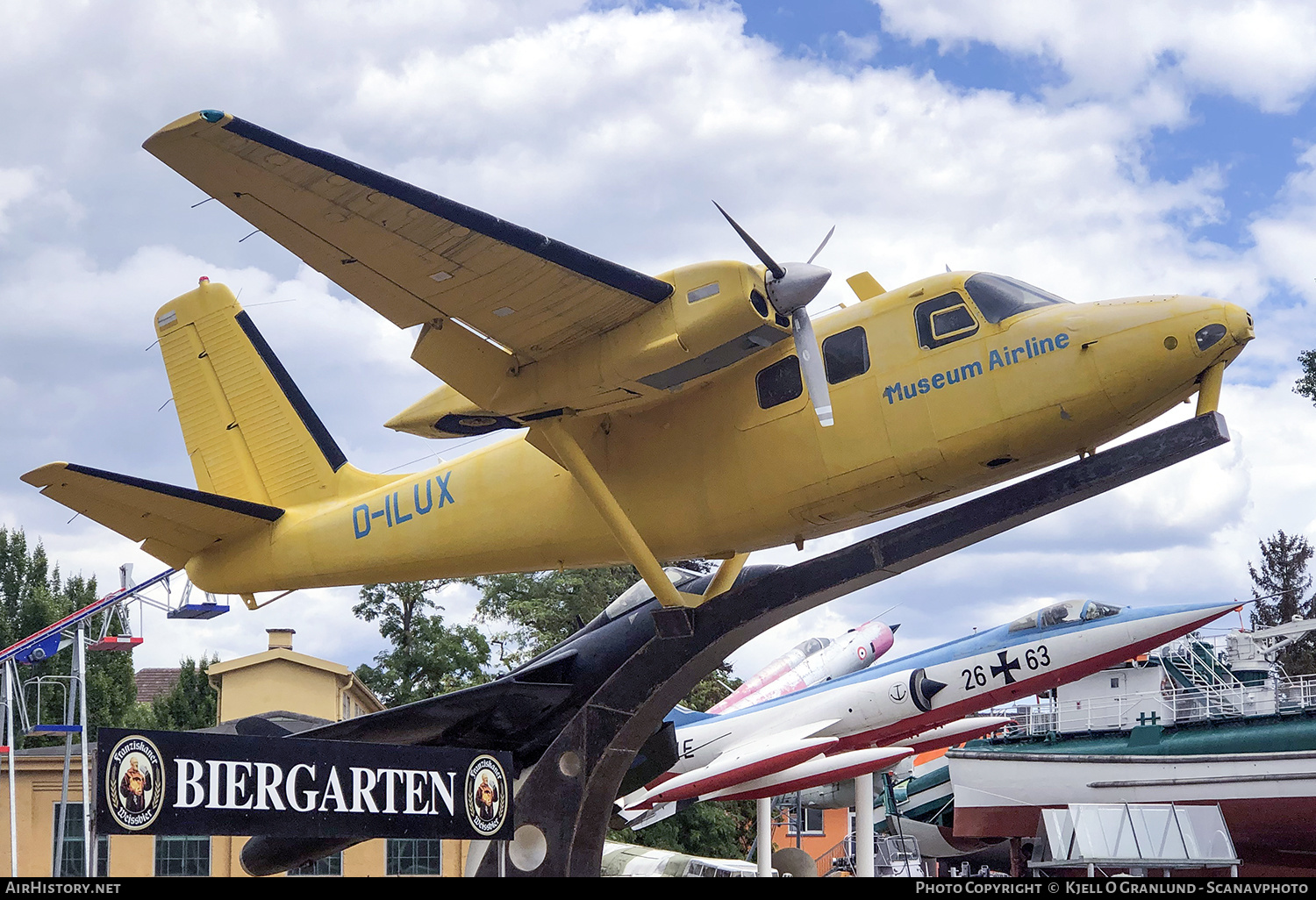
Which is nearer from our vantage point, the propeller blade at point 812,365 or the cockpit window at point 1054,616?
the propeller blade at point 812,365

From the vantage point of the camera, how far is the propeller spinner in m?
10.9

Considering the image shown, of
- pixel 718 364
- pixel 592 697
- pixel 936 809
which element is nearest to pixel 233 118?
pixel 718 364

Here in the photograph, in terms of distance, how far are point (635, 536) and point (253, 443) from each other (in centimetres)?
773

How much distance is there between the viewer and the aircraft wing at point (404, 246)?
9938mm

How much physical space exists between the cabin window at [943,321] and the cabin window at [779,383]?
4.44 feet

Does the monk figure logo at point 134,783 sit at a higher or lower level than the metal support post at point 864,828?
higher

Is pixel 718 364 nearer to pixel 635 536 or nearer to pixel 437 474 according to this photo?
pixel 635 536

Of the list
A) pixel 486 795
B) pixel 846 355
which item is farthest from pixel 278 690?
pixel 846 355

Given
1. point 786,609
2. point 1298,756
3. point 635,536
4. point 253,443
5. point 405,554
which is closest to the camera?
point 635,536

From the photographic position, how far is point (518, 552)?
13.8m

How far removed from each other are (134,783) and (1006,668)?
77.8 feet

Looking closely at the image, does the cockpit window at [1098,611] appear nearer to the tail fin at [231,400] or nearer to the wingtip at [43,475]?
the tail fin at [231,400]

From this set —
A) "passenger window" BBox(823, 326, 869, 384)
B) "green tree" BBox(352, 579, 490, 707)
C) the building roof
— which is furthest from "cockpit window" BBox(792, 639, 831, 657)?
the building roof

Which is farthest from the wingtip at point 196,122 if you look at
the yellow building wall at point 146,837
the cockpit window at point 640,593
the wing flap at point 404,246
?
the yellow building wall at point 146,837
